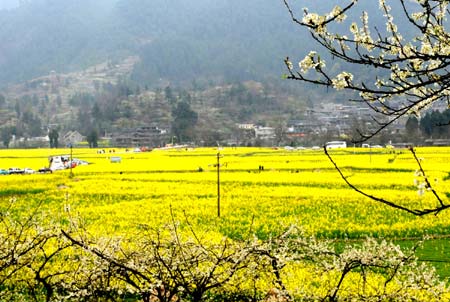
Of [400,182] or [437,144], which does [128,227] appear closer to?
[400,182]

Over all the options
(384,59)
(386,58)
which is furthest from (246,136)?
(384,59)

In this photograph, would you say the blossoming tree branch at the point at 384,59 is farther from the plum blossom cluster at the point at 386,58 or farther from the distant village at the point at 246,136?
the distant village at the point at 246,136

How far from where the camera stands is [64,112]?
162 meters

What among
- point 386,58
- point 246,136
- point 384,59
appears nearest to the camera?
point 384,59

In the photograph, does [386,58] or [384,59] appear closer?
[384,59]

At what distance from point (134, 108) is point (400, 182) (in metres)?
115

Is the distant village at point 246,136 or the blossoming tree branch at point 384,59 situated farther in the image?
the distant village at point 246,136

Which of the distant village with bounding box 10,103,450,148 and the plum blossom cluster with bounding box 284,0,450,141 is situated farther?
the distant village with bounding box 10,103,450,148

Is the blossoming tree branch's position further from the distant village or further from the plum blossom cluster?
the distant village

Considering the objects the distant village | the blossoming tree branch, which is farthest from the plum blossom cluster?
the distant village

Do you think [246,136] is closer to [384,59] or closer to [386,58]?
[386,58]

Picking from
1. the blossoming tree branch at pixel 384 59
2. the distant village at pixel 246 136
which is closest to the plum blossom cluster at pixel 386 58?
the blossoming tree branch at pixel 384 59

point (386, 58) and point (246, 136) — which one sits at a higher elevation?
point (246, 136)

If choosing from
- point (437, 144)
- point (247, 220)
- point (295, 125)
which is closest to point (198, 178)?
point (247, 220)
